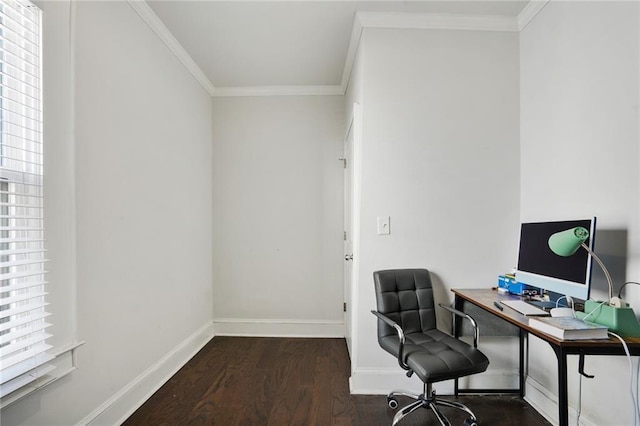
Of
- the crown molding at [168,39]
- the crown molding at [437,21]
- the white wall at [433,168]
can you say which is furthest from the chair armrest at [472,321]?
the crown molding at [168,39]

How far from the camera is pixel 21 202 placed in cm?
139

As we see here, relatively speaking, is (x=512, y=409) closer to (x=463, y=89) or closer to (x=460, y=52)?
(x=463, y=89)

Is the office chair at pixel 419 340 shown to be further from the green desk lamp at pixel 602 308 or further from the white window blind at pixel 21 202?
the white window blind at pixel 21 202

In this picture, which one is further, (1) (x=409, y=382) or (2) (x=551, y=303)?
(1) (x=409, y=382)

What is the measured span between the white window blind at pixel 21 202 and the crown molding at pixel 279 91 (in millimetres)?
2155

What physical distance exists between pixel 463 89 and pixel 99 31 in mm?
2375

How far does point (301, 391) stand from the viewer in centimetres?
235

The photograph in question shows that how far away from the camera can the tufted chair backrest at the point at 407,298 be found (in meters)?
2.19

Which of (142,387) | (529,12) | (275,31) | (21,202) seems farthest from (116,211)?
(529,12)

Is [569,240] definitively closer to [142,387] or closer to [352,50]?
[352,50]

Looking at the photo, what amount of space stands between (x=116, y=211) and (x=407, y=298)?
196 centimetres

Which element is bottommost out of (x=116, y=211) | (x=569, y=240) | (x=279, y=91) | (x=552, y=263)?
(x=552, y=263)

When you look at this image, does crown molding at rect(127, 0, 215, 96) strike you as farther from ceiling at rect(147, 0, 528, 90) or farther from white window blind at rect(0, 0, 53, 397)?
white window blind at rect(0, 0, 53, 397)

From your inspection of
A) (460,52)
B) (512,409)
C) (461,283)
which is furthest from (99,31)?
(512,409)
